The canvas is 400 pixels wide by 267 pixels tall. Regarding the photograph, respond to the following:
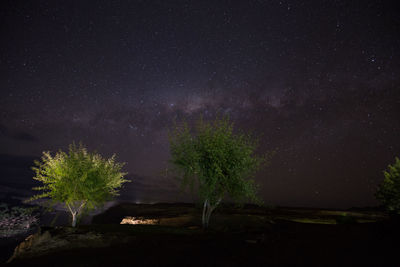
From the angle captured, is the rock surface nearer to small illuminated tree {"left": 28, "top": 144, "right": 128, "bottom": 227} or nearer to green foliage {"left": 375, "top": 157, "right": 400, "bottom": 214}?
small illuminated tree {"left": 28, "top": 144, "right": 128, "bottom": 227}

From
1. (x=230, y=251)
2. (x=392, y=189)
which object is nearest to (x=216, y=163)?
(x=230, y=251)

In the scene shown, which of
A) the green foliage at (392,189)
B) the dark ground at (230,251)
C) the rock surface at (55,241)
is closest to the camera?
the dark ground at (230,251)

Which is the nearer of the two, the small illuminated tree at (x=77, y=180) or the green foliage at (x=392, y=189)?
the small illuminated tree at (x=77, y=180)

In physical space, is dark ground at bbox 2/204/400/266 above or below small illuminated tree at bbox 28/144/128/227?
below

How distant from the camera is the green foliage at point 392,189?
141 ft

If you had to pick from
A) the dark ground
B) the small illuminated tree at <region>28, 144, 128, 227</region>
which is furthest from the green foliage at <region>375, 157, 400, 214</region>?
the small illuminated tree at <region>28, 144, 128, 227</region>

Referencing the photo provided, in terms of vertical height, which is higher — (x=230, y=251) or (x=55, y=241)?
(x=55, y=241)

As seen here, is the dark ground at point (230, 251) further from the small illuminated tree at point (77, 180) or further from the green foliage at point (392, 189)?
the green foliage at point (392, 189)

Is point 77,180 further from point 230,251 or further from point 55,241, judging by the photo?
point 230,251

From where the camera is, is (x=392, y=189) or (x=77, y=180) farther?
(x=392, y=189)

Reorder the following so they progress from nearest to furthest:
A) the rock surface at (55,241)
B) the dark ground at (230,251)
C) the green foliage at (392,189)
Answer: the dark ground at (230,251), the rock surface at (55,241), the green foliage at (392,189)

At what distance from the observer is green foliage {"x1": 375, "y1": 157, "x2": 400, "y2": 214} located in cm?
4284

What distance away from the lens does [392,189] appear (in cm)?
4334

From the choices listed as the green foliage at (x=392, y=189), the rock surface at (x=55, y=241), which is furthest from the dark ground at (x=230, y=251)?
the green foliage at (x=392, y=189)
